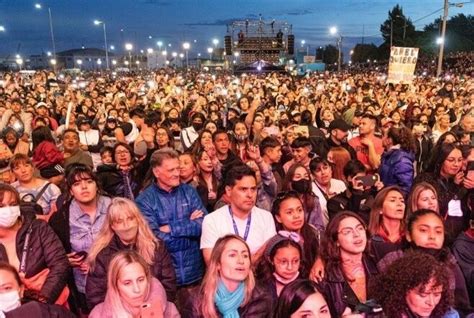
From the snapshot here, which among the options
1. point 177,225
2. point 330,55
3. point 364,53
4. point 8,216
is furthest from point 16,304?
point 330,55

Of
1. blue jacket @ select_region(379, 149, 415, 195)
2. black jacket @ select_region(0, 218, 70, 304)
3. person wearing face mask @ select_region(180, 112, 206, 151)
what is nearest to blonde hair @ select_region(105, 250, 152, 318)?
black jacket @ select_region(0, 218, 70, 304)

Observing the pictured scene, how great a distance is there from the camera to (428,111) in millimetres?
10273

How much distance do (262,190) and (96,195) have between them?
183 centimetres

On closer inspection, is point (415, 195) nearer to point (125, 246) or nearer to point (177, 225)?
point (177, 225)

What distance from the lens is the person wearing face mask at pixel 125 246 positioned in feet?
11.6

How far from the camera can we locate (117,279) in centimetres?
300

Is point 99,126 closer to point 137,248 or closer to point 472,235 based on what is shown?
point 137,248

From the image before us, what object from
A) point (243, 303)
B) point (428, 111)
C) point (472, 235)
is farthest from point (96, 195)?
point (428, 111)

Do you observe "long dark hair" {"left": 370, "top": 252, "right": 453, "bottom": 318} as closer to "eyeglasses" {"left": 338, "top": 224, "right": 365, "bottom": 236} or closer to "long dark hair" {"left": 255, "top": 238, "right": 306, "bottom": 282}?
"eyeglasses" {"left": 338, "top": 224, "right": 365, "bottom": 236}

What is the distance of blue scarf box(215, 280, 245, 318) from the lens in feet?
10.1

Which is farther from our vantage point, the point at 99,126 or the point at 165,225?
the point at 99,126

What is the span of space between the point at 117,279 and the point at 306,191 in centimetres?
223

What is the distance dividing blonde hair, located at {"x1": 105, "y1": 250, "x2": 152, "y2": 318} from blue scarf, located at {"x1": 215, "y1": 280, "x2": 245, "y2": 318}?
18.3 inches

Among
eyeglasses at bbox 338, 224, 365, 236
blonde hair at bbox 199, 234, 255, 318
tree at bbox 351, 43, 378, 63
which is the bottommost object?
blonde hair at bbox 199, 234, 255, 318
